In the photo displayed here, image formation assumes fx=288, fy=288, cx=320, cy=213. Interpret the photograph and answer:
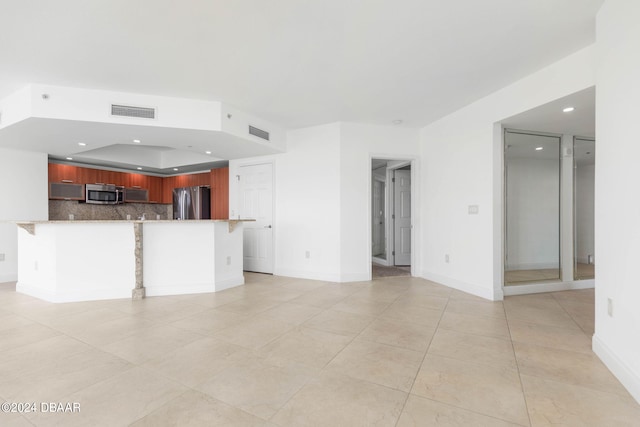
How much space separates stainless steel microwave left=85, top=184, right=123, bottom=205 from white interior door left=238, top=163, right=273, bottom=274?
3.18m

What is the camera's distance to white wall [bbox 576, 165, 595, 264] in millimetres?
5289

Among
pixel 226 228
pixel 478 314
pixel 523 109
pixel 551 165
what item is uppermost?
pixel 523 109

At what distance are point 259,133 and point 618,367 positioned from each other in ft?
15.3

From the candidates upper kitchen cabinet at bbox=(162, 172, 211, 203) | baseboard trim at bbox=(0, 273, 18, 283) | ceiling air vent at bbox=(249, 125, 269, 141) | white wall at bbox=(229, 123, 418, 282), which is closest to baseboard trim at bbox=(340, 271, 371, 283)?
white wall at bbox=(229, 123, 418, 282)

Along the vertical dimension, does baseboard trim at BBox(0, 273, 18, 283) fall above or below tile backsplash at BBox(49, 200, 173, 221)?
below

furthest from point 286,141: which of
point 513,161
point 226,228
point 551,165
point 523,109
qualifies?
point 551,165

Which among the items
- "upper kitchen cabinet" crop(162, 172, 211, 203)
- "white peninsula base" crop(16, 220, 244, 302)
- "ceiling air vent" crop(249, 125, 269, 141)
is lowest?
"white peninsula base" crop(16, 220, 244, 302)

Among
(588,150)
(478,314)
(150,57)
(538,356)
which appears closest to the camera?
(538,356)

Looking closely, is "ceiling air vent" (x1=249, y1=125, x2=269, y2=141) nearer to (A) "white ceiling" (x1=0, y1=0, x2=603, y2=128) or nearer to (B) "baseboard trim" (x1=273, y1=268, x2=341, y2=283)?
(A) "white ceiling" (x1=0, y1=0, x2=603, y2=128)

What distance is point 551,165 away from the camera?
4.44 meters

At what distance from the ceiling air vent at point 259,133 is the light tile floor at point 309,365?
2.63 meters

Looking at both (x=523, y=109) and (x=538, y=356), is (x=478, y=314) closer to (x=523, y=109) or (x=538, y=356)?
(x=538, y=356)

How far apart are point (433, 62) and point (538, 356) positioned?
110 inches

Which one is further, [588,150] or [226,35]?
[588,150]
